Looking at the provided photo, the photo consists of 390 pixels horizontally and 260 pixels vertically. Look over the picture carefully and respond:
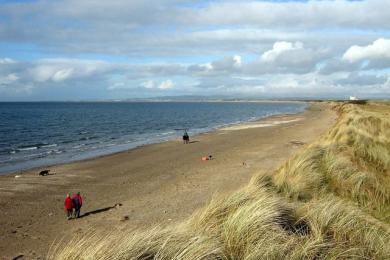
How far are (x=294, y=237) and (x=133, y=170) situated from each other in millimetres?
18755

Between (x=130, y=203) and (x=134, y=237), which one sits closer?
(x=134, y=237)

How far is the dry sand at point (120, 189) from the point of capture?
12.4m

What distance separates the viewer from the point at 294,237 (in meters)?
5.38

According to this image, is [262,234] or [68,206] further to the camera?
[68,206]

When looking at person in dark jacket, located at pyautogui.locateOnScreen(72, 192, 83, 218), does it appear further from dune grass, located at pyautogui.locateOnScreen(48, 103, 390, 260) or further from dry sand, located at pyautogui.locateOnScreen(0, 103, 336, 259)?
dune grass, located at pyautogui.locateOnScreen(48, 103, 390, 260)

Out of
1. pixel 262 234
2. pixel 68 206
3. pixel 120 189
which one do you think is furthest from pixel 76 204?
pixel 262 234

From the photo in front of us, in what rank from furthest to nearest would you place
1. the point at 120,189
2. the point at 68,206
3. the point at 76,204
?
the point at 120,189 < the point at 76,204 < the point at 68,206

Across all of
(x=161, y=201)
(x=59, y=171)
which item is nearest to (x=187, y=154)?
(x=59, y=171)

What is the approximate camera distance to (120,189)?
18250mm

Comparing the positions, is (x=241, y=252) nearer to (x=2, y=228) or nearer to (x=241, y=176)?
(x=2, y=228)

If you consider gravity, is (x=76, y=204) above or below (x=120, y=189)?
above

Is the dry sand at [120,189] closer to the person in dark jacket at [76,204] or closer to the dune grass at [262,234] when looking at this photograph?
the person in dark jacket at [76,204]

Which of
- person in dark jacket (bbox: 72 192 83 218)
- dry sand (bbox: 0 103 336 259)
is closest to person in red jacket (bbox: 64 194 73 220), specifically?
person in dark jacket (bbox: 72 192 83 218)

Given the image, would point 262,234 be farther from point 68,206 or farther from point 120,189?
point 120,189
